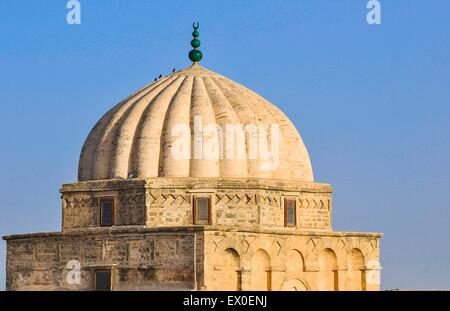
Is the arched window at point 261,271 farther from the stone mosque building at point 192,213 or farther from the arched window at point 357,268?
the arched window at point 357,268

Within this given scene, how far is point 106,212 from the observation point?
41.9 meters

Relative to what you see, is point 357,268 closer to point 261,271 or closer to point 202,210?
point 261,271

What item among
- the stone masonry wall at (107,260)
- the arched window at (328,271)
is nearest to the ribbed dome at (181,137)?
the stone masonry wall at (107,260)

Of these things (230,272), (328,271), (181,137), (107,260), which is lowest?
(230,272)

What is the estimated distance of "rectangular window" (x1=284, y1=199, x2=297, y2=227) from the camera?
42250 mm

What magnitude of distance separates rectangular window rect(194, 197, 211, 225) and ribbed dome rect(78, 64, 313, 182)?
697mm

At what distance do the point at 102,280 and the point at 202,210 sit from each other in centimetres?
296

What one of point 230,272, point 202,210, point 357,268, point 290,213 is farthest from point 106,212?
point 357,268

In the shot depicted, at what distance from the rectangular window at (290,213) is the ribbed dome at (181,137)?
0.68 meters

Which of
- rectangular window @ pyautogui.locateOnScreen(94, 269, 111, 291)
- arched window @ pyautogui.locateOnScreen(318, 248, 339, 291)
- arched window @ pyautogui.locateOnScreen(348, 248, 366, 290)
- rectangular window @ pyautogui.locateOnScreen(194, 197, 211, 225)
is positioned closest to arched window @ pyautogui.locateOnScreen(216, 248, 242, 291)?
rectangular window @ pyautogui.locateOnScreen(194, 197, 211, 225)

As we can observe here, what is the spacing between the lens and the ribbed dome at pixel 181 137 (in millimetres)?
41719
